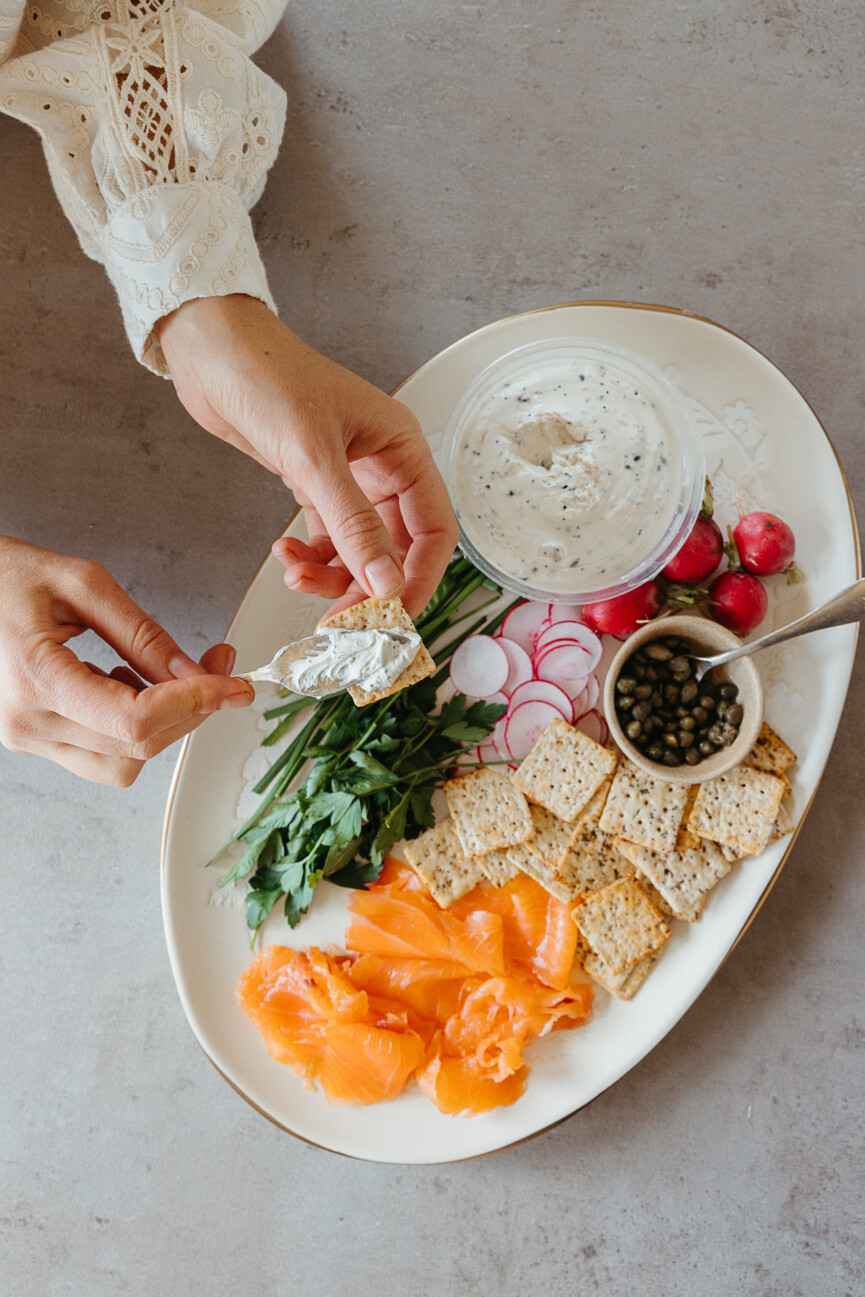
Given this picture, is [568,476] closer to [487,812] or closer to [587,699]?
[587,699]

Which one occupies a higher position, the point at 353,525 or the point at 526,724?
the point at 353,525

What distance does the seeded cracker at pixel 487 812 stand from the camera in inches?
65.8

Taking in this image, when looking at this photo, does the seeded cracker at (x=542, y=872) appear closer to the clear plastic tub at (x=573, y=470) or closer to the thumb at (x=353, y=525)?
the clear plastic tub at (x=573, y=470)

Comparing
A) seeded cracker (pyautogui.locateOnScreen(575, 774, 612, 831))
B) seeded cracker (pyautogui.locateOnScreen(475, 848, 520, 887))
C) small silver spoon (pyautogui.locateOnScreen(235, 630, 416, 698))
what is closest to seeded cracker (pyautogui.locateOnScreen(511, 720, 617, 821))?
seeded cracker (pyautogui.locateOnScreen(575, 774, 612, 831))

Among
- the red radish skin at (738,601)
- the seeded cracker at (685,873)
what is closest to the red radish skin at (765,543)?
the red radish skin at (738,601)

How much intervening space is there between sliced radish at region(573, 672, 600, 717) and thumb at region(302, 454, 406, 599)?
643 millimetres

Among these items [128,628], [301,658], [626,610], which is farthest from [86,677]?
[626,610]

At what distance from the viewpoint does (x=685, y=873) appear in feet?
5.42

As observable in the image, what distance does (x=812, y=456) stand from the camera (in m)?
1.66

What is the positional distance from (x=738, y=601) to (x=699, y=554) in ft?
0.39

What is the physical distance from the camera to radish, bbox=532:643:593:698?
5.59 feet

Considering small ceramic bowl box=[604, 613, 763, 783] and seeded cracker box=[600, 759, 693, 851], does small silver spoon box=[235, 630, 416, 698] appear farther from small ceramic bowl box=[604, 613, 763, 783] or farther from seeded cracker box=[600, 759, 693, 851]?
seeded cracker box=[600, 759, 693, 851]

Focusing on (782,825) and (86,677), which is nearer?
(86,677)

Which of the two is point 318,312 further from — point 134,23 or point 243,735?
point 243,735
